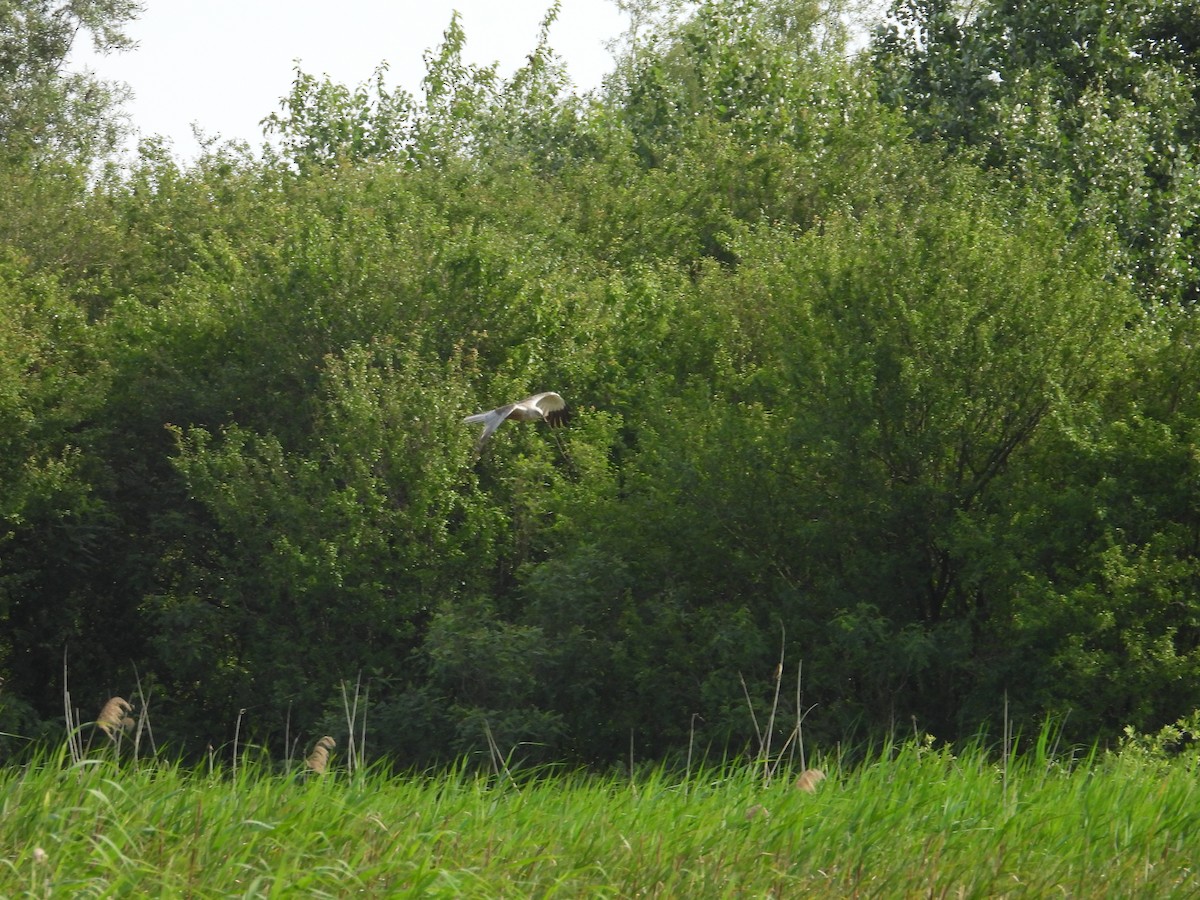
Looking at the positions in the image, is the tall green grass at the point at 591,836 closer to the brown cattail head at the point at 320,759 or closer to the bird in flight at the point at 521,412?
the brown cattail head at the point at 320,759

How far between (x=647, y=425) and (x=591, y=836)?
1157 cm

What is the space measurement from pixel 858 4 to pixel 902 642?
24.9 metres

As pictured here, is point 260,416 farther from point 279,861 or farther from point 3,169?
point 279,861

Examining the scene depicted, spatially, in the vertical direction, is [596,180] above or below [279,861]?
above

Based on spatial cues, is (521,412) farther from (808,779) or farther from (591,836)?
(808,779)

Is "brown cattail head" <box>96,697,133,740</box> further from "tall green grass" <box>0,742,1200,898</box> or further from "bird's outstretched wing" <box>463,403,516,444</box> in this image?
"bird's outstretched wing" <box>463,403,516,444</box>

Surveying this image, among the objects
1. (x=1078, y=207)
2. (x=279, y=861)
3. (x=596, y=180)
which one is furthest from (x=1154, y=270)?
(x=279, y=861)

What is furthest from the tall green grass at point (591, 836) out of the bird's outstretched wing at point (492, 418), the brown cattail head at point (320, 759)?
the bird's outstretched wing at point (492, 418)

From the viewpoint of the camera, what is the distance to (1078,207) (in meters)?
21.6

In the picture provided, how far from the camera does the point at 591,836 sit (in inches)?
215

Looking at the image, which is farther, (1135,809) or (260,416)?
(260,416)

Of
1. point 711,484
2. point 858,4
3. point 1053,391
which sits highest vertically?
point 858,4

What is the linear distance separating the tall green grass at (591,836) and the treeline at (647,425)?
4.20 metres

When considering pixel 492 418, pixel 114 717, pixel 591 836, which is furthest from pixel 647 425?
pixel 114 717
